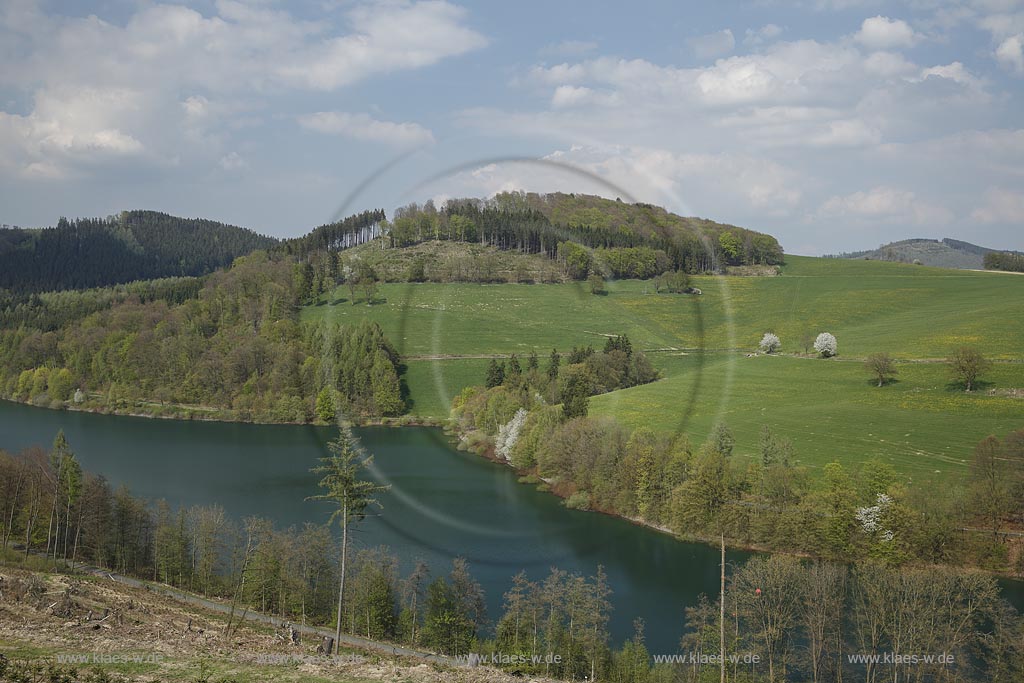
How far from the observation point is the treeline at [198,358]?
55188mm

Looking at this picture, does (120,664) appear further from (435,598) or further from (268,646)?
(435,598)

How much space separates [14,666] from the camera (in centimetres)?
848

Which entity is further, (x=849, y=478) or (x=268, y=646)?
(x=849, y=478)

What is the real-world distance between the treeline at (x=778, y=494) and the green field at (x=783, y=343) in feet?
6.87

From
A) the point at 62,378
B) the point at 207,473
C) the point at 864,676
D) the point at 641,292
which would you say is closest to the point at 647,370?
the point at 641,292

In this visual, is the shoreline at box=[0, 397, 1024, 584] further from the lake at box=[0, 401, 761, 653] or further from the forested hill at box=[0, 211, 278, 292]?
the forested hill at box=[0, 211, 278, 292]

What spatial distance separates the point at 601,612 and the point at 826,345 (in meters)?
31.0

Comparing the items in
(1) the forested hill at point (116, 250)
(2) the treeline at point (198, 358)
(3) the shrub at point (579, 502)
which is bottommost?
(3) the shrub at point (579, 502)

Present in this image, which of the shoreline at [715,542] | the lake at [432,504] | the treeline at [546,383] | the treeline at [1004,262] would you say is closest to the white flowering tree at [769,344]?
the treeline at [546,383]

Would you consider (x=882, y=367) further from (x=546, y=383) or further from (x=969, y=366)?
(x=546, y=383)

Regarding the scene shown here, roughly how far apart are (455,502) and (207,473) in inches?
579
